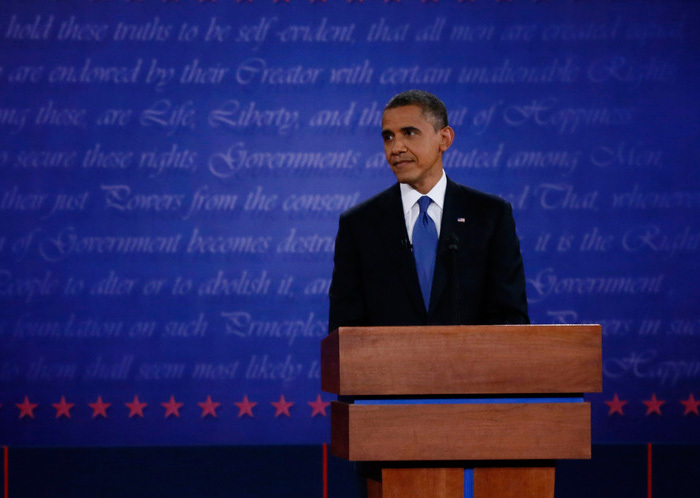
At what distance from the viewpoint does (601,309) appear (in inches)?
155

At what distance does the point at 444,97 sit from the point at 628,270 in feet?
3.50

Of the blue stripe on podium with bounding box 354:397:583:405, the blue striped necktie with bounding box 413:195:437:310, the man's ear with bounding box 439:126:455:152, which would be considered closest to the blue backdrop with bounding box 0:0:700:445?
the man's ear with bounding box 439:126:455:152

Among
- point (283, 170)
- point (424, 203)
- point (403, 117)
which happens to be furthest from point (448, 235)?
point (283, 170)

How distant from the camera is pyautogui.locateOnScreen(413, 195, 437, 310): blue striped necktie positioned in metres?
2.09

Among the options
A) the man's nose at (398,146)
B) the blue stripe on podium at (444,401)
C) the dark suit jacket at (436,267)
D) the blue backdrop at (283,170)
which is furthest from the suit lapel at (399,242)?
the blue backdrop at (283,170)

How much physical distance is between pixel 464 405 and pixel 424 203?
0.69m

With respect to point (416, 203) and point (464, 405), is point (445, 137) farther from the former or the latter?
point (464, 405)

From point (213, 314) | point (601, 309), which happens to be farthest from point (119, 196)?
point (601, 309)

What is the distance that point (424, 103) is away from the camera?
220 cm

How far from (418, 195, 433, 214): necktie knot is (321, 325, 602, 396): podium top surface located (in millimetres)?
604

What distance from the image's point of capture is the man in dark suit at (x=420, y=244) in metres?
2.10

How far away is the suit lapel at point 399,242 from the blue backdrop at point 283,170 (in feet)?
5.76

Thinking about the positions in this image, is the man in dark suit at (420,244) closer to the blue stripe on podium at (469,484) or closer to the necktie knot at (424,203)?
the necktie knot at (424,203)

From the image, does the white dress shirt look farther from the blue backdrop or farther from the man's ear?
the blue backdrop
